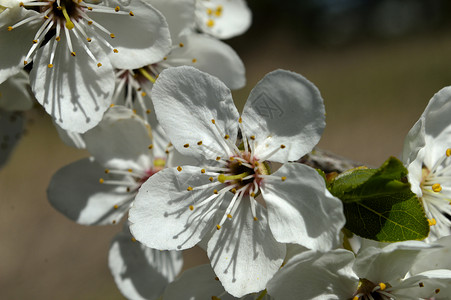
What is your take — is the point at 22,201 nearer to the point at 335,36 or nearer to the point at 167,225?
the point at 167,225

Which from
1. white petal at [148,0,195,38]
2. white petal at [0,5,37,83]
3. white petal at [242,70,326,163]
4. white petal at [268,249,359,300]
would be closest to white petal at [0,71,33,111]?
white petal at [0,5,37,83]

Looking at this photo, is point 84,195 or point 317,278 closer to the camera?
point 317,278

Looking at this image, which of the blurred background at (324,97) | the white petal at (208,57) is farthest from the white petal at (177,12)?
the blurred background at (324,97)

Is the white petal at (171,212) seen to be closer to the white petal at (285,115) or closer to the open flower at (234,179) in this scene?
the open flower at (234,179)

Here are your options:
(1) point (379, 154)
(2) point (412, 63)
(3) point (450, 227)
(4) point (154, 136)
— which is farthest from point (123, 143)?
(2) point (412, 63)

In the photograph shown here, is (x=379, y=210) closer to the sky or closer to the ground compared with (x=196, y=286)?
closer to the sky

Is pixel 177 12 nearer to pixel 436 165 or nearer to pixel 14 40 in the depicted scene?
pixel 14 40

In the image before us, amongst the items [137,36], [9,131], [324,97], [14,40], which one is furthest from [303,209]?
[324,97]
